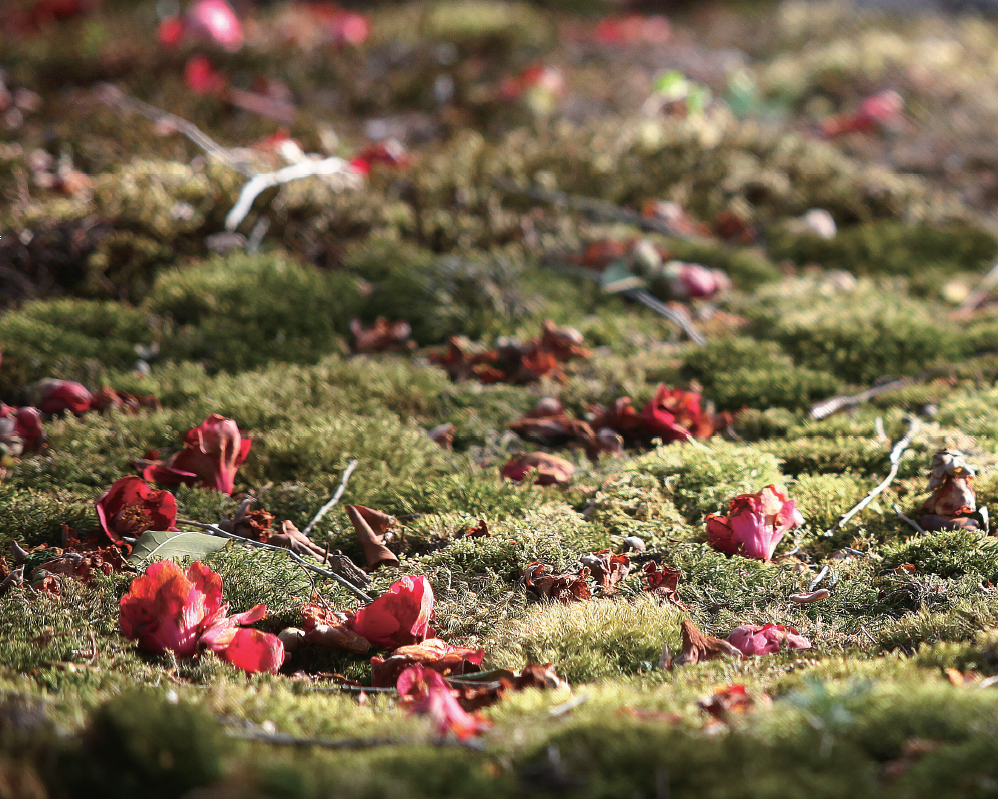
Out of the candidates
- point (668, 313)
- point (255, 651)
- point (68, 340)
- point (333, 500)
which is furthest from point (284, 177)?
point (255, 651)

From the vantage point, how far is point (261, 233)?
4195 mm

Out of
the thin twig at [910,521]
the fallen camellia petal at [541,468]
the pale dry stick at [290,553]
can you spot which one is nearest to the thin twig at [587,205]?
the fallen camellia petal at [541,468]

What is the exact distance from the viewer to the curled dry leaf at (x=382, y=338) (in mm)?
3598

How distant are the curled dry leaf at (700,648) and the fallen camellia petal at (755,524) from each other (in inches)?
16.5

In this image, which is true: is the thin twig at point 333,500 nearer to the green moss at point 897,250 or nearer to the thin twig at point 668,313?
the thin twig at point 668,313

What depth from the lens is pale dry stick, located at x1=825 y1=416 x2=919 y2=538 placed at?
241 centimetres

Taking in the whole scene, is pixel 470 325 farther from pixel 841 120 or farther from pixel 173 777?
pixel 841 120

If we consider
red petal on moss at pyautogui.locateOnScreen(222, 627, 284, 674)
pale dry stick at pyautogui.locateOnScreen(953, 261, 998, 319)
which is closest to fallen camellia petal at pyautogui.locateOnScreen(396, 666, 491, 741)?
red petal on moss at pyautogui.locateOnScreen(222, 627, 284, 674)

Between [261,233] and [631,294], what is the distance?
1866 millimetres

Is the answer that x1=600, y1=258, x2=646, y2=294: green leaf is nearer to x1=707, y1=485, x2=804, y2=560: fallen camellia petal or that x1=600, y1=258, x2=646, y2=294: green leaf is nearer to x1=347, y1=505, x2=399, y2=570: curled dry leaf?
x1=707, y1=485, x2=804, y2=560: fallen camellia petal

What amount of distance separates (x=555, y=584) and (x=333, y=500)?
732 millimetres

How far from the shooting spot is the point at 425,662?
1.80 metres

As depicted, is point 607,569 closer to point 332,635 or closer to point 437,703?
point 332,635

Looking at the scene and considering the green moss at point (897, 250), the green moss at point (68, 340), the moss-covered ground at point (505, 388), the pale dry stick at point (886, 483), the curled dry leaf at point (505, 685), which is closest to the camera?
the moss-covered ground at point (505, 388)
